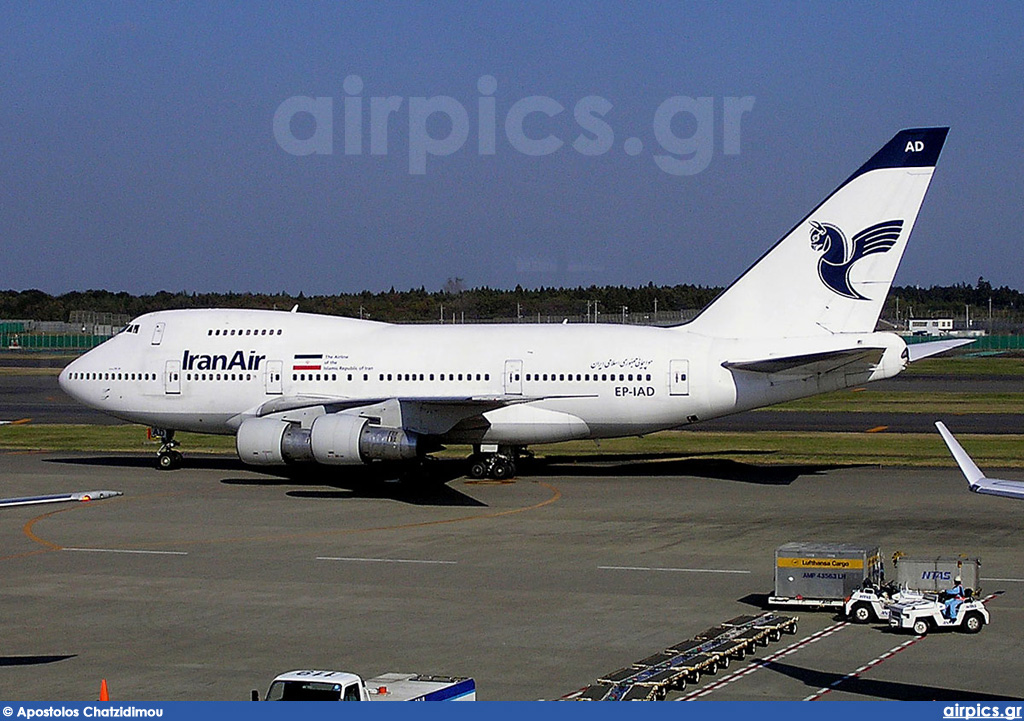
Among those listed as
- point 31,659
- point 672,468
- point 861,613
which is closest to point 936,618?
point 861,613

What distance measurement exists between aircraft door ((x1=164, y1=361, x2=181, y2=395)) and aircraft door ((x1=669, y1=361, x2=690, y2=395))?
15948 mm

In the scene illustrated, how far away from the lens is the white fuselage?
3859 centimetres

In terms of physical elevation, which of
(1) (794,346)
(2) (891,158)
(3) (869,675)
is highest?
(2) (891,158)

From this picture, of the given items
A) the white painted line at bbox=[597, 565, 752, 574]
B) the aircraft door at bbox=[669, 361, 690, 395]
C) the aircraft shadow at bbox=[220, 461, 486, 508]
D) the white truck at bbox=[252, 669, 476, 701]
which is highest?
the aircraft door at bbox=[669, 361, 690, 395]

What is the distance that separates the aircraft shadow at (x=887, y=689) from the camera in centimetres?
1614

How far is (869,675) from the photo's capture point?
57.1 ft

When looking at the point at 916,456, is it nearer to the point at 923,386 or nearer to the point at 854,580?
the point at 854,580

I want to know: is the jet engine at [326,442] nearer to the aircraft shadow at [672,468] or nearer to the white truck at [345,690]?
the aircraft shadow at [672,468]

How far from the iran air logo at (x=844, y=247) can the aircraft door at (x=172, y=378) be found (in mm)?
20525

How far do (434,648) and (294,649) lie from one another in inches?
81.9

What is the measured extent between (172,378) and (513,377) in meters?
11.3

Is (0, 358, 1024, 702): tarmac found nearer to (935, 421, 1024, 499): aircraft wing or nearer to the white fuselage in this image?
the white fuselage

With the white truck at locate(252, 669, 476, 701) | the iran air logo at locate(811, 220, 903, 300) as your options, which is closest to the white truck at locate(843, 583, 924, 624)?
the white truck at locate(252, 669, 476, 701)

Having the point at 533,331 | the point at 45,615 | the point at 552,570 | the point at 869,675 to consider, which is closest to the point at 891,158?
the point at 533,331
